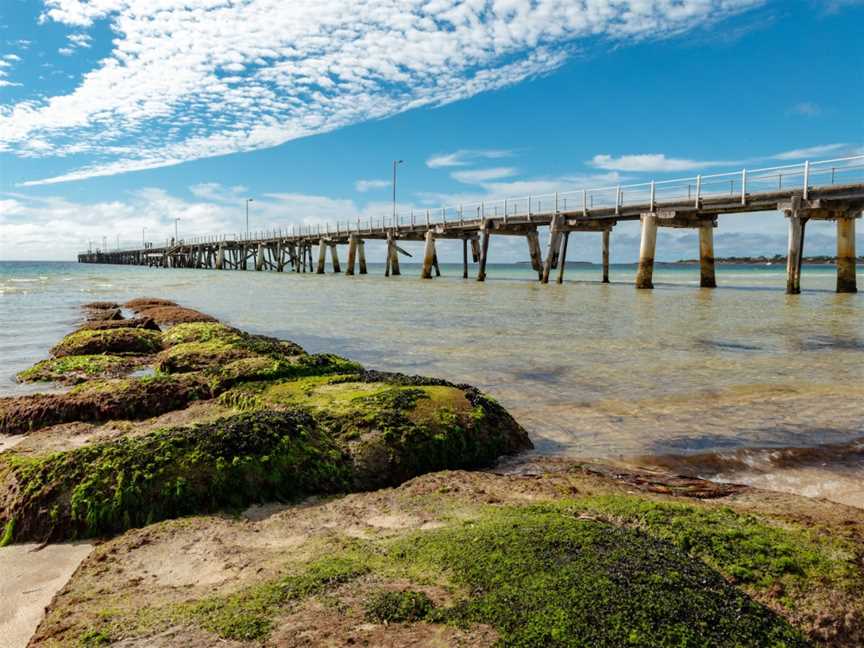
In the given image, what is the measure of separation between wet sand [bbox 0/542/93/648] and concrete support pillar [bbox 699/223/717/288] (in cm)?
3337

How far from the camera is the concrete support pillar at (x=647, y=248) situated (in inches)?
1177

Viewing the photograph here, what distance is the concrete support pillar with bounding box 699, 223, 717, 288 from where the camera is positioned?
104 ft

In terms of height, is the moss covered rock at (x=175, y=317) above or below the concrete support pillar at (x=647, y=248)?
below

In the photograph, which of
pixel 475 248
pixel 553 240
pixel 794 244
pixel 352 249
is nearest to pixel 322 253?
pixel 352 249

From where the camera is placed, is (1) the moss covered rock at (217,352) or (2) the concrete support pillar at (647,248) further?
(2) the concrete support pillar at (647,248)

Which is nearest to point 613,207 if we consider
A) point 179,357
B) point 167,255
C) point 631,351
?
point 631,351

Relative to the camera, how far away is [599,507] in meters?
3.32

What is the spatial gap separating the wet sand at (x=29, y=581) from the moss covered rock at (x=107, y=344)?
680cm

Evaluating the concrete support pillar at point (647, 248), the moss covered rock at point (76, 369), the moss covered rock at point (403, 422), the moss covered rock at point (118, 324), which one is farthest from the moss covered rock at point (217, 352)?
the concrete support pillar at point (647, 248)

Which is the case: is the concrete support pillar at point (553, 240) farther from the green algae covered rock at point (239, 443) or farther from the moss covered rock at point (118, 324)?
the green algae covered rock at point (239, 443)

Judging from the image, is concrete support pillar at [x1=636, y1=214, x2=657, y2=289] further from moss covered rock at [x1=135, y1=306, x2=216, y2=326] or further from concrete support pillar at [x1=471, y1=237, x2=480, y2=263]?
moss covered rock at [x1=135, y1=306, x2=216, y2=326]

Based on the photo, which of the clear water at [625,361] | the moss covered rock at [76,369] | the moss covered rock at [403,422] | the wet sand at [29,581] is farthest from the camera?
the moss covered rock at [76,369]

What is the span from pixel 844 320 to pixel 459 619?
17875mm

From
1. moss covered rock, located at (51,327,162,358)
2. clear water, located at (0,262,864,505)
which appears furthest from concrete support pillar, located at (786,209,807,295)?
moss covered rock, located at (51,327,162,358)
